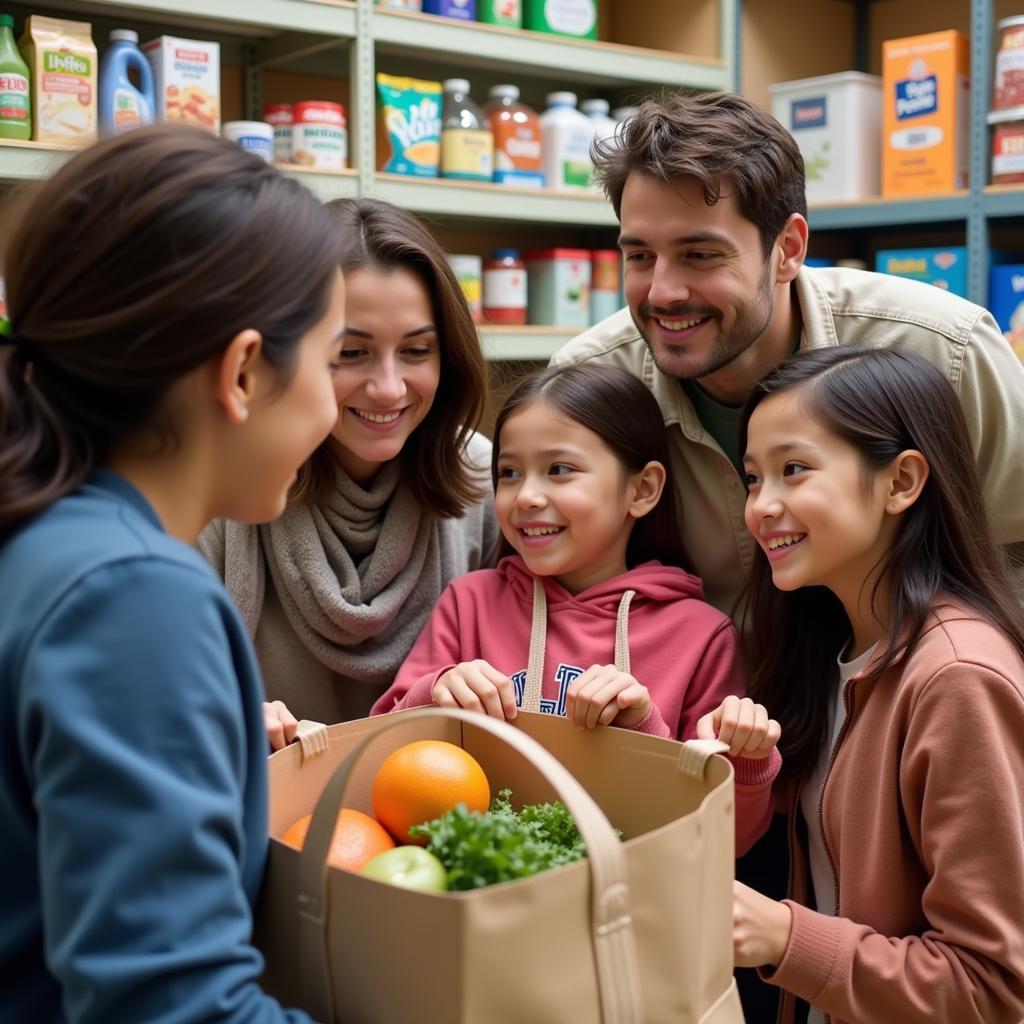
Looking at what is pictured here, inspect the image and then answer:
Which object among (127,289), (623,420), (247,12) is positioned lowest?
(623,420)

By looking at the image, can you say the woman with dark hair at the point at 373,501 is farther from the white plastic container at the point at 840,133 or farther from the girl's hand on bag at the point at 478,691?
the white plastic container at the point at 840,133

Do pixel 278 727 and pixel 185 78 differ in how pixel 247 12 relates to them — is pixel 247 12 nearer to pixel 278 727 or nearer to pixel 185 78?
pixel 185 78

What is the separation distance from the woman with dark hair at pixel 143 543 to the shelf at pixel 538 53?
220 centimetres

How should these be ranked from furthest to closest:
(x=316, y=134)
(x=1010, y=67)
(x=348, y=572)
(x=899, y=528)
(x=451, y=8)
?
1. (x=451, y=8)
2. (x=1010, y=67)
3. (x=316, y=134)
4. (x=348, y=572)
5. (x=899, y=528)

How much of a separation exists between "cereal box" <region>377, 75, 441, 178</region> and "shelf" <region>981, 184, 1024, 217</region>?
1.34 m

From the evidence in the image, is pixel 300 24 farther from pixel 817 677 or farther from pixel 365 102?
pixel 817 677

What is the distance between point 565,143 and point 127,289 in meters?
2.67

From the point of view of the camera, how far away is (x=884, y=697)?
1298 mm

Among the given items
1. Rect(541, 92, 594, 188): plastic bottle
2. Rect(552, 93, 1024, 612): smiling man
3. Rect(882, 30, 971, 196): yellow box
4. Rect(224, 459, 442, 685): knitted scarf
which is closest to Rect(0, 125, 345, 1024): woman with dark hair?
Rect(224, 459, 442, 685): knitted scarf

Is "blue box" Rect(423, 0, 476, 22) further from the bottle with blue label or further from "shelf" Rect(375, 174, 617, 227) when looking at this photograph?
the bottle with blue label

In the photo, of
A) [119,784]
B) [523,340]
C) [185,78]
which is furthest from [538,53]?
[119,784]

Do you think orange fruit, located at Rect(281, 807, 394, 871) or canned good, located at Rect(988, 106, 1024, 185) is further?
canned good, located at Rect(988, 106, 1024, 185)

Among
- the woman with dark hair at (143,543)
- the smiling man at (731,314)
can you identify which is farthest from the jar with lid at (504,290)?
the woman with dark hair at (143,543)

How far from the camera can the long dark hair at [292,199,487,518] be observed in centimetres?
157
